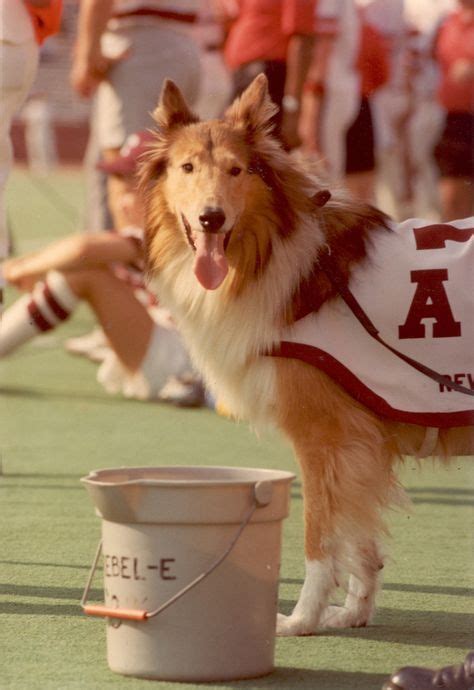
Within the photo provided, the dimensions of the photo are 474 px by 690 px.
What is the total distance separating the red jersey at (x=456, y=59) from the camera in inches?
393

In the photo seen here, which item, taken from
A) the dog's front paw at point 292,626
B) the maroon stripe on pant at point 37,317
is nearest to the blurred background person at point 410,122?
the maroon stripe on pant at point 37,317

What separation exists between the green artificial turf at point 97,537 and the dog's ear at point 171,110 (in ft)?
4.72

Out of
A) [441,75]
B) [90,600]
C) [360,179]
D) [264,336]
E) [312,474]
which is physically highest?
[441,75]

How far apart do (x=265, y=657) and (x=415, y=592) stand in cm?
107

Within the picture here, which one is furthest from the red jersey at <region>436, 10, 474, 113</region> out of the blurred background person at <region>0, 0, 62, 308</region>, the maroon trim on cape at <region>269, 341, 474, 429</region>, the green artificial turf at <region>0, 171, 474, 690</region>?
the maroon trim on cape at <region>269, 341, 474, 429</region>

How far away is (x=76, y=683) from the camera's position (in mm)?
3508

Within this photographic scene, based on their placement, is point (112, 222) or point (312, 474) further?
point (112, 222)

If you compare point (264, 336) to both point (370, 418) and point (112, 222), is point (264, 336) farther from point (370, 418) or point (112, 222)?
point (112, 222)

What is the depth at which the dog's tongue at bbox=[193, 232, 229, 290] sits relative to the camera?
4.20 m

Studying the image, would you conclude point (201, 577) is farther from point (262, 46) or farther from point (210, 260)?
point (262, 46)

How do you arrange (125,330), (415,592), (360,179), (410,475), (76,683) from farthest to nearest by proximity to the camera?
1. (360,179)
2. (125,330)
3. (410,475)
4. (415,592)
5. (76,683)

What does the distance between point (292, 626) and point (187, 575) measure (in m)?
0.69

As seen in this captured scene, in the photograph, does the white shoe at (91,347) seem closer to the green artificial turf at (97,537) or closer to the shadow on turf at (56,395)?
the green artificial turf at (97,537)

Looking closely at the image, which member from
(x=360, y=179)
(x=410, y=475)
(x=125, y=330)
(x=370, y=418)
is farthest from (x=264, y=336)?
(x=360, y=179)
